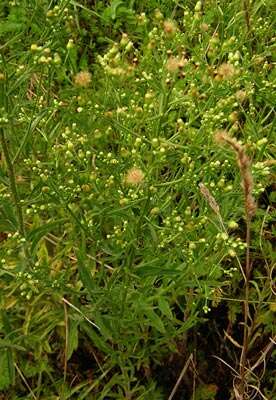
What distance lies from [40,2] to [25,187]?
3.25ft

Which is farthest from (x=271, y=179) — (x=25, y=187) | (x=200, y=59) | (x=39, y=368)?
(x=39, y=368)

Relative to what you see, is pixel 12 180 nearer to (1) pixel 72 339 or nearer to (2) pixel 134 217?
(2) pixel 134 217

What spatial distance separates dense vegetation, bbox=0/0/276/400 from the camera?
2.72 metres

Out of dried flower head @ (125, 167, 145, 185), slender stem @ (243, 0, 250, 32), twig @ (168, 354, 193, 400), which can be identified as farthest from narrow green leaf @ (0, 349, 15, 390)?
slender stem @ (243, 0, 250, 32)

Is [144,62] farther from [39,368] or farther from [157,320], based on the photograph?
[39,368]

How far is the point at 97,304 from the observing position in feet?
9.70

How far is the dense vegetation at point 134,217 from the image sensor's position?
8.94 ft

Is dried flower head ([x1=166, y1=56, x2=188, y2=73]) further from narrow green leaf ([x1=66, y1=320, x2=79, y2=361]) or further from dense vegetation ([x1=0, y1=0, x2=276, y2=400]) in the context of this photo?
narrow green leaf ([x1=66, y1=320, x2=79, y2=361])

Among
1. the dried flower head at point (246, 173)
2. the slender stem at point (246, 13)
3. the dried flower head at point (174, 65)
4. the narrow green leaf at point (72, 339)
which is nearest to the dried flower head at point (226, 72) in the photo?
the dried flower head at point (174, 65)

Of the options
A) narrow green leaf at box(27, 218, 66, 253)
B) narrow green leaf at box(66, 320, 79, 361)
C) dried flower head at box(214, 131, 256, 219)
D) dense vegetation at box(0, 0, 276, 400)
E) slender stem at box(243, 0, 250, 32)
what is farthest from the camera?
slender stem at box(243, 0, 250, 32)

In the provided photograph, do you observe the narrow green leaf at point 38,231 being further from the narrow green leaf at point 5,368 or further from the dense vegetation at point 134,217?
the narrow green leaf at point 5,368

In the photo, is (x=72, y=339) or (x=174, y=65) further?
(x=72, y=339)

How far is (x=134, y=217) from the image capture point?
9.44 feet

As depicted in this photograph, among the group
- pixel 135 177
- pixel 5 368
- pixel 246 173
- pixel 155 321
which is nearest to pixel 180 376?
pixel 155 321
